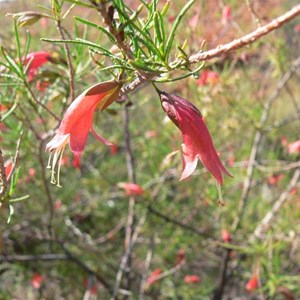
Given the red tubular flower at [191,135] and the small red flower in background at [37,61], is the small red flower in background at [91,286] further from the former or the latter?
the red tubular flower at [191,135]

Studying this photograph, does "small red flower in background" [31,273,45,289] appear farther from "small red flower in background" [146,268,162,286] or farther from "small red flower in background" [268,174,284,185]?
"small red flower in background" [268,174,284,185]

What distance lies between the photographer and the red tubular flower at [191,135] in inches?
22.1

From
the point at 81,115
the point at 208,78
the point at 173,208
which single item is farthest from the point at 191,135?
the point at 173,208

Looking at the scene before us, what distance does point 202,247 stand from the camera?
89.7 inches

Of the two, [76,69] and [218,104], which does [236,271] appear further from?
[76,69]

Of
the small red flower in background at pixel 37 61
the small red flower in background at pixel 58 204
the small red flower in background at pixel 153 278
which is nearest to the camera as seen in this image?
the small red flower in background at pixel 37 61

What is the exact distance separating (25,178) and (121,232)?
0.82 m

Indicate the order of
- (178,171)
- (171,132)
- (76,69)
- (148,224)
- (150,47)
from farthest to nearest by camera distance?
(148,224) < (171,132) < (178,171) < (76,69) < (150,47)

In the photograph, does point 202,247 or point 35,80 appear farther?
point 202,247

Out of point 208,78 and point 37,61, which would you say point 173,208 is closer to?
point 208,78

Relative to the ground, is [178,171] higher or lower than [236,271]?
higher

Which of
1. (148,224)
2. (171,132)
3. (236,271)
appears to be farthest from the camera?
(148,224)

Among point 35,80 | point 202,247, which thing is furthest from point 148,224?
point 35,80

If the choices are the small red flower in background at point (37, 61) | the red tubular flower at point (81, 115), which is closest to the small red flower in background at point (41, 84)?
the small red flower in background at point (37, 61)
